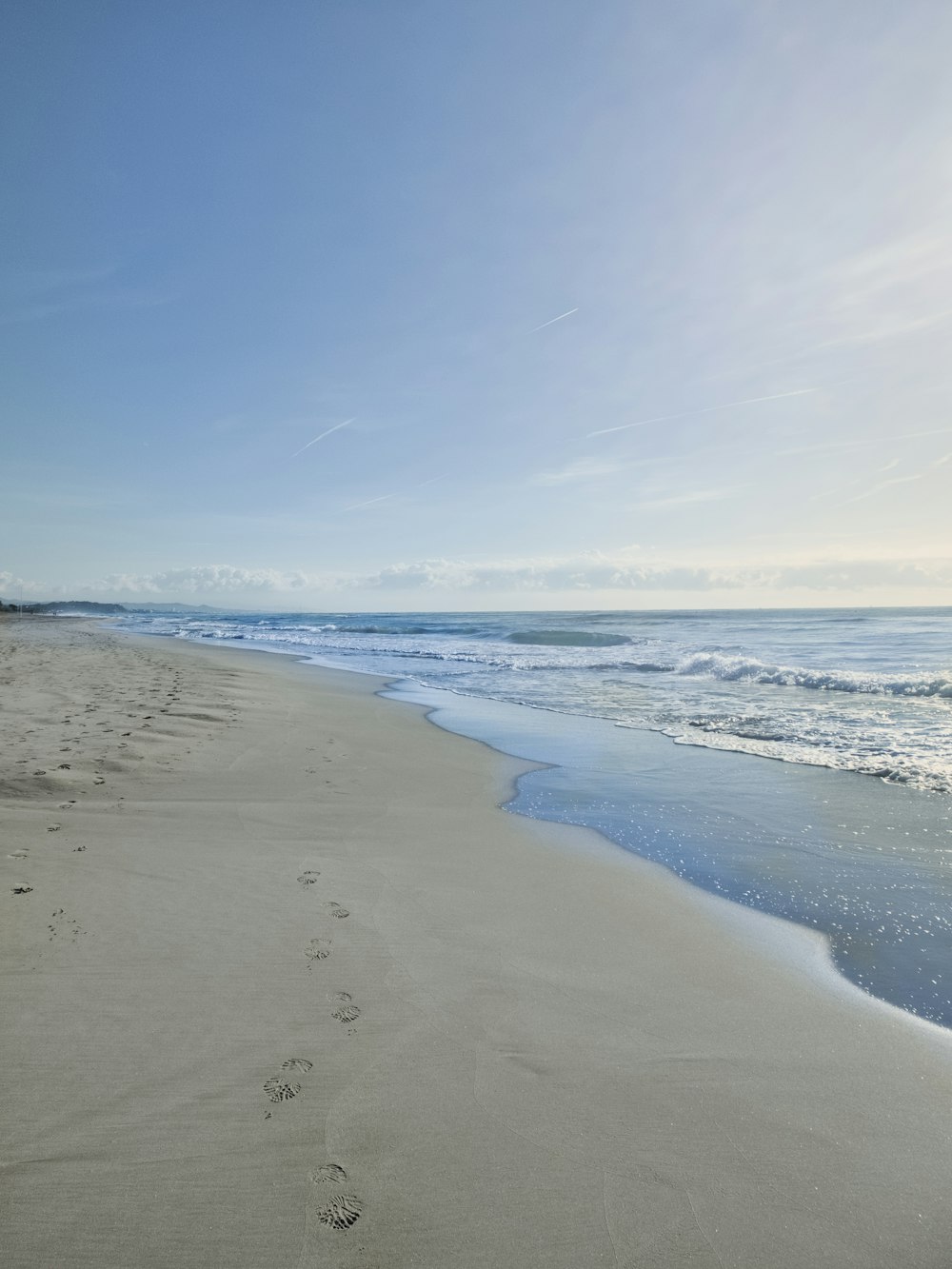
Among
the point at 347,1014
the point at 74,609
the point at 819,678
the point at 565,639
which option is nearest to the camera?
the point at 347,1014

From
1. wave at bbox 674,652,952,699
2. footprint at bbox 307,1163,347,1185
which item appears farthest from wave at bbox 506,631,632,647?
footprint at bbox 307,1163,347,1185

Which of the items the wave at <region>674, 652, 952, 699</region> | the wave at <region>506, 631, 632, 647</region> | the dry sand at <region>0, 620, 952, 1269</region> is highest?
the wave at <region>506, 631, 632, 647</region>

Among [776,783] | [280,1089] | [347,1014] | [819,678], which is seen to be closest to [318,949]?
[347,1014]

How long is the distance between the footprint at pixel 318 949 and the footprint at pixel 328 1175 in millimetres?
1268

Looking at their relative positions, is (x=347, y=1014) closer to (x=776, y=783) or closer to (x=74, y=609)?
(x=776, y=783)

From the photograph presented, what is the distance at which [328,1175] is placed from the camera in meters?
1.98

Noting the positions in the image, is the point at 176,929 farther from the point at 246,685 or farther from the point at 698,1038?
the point at 246,685

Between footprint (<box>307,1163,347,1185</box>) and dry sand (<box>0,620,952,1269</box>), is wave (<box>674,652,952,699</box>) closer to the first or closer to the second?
dry sand (<box>0,620,952,1269</box>)

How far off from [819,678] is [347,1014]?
16843 millimetres

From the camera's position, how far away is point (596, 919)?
3934 millimetres

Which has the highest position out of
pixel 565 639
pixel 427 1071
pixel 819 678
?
pixel 565 639

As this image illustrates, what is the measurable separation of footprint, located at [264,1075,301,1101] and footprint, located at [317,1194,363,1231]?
461mm

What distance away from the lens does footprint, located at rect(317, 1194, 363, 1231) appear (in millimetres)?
1824

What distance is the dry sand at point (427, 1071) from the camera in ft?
6.09
